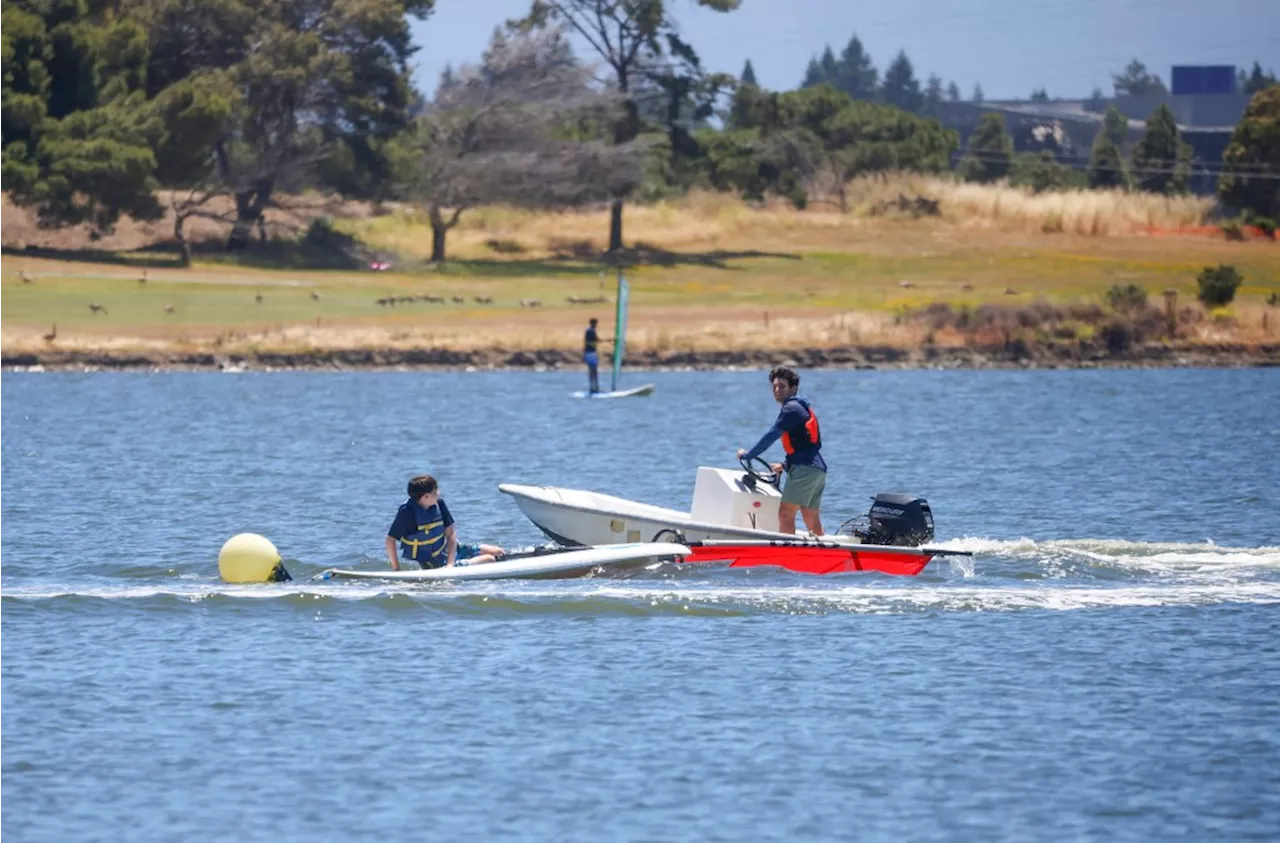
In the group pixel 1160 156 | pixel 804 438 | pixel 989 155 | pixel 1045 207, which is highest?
pixel 989 155

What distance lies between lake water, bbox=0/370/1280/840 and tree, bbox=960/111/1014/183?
300ft

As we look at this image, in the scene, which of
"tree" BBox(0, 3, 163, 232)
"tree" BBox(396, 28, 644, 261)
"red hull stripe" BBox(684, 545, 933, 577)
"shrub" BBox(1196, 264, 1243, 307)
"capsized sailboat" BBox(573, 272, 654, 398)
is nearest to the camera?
"red hull stripe" BBox(684, 545, 933, 577)

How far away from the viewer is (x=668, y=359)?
203ft

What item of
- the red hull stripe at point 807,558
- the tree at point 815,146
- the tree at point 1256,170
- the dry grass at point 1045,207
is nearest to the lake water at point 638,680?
the red hull stripe at point 807,558

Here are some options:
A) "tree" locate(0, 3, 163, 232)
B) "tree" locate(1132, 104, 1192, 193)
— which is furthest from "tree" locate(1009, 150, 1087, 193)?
"tree" locate(0, 3, 163, 232)

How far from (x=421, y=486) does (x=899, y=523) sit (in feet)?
16.2

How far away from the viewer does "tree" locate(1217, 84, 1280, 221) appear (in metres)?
89.5

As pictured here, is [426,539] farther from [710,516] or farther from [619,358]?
[619,358]

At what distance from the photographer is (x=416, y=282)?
73.2 meters

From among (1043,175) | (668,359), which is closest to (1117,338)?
(668,359)

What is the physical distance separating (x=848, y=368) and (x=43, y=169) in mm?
28003

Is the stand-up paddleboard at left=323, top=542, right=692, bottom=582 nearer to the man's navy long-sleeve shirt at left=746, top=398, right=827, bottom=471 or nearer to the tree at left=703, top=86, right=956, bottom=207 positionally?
the man's navy long-sleeve shirt at left=746, top=398, right=827, bottom=471

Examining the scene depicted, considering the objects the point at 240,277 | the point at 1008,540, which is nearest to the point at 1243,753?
the point at 1008,540

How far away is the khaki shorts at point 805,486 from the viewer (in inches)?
824
